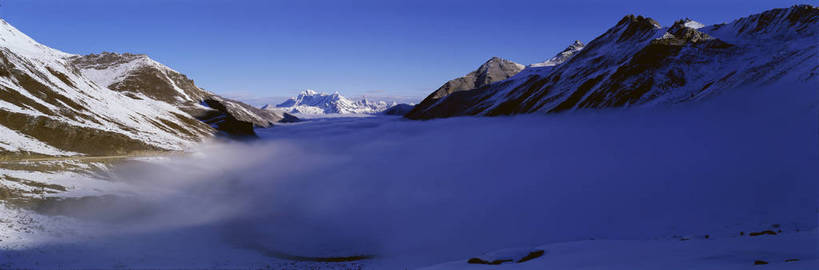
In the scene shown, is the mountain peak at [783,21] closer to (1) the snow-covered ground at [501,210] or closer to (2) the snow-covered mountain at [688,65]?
(2) the snow-covered mountain at [688,65]

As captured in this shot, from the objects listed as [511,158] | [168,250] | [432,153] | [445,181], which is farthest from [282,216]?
[432,153]

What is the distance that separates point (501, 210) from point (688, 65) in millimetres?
125592

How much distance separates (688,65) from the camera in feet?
421

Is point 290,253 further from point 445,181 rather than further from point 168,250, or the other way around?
point 445,181

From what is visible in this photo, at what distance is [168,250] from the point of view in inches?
1344

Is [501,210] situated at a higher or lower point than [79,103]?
lower

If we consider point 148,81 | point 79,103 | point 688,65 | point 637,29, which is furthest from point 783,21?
point 148,81

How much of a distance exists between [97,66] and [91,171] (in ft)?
602

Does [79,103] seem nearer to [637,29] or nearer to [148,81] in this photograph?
[148,81]

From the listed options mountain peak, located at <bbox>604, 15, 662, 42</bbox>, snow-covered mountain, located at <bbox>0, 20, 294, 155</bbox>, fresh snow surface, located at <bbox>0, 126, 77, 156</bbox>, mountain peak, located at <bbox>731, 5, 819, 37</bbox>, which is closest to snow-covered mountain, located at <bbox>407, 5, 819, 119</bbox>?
mountain peak, located at <bbox>731, 5, 819, 37</bbox>

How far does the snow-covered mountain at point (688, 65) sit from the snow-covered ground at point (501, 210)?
25.3 metres

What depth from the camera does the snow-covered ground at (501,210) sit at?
24359 millimetres

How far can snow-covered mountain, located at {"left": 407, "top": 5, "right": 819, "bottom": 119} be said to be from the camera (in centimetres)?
10238

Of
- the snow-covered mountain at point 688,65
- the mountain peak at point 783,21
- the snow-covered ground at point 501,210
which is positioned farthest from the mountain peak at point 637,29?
the snow-covered ground at point 501,210
